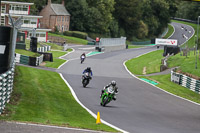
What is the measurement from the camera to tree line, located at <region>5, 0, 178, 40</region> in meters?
113

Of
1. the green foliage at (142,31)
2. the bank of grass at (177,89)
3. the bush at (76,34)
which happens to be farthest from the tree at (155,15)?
the bank of grass at (177,89)

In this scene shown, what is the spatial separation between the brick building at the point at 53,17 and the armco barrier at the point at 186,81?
2768 inches

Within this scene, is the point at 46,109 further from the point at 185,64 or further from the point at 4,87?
the point at 185,64

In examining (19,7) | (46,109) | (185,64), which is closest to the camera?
(46,109)

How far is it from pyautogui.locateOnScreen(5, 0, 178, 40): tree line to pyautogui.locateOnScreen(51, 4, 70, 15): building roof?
309 cm

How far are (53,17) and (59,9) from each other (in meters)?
3.23

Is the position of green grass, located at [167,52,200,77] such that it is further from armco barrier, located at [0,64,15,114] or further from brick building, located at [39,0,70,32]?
brick building, located at [39,0,70,32]

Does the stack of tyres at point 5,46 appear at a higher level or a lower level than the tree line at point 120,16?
lower

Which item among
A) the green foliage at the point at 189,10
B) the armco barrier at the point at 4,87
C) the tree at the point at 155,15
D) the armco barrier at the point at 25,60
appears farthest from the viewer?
the green foliage at the point at 189,10

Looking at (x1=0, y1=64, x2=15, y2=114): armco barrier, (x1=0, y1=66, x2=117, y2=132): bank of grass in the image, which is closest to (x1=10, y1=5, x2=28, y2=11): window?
(x1=0, y1=66, x2=117, y2=132): bank of grass

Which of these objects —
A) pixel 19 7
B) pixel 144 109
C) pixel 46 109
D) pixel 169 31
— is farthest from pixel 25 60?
pixel 169 31

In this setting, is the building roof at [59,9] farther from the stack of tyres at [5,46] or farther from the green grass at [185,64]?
the stack of tyres at [5,46]

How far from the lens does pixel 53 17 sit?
10838cm

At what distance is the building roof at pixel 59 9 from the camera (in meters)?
109
